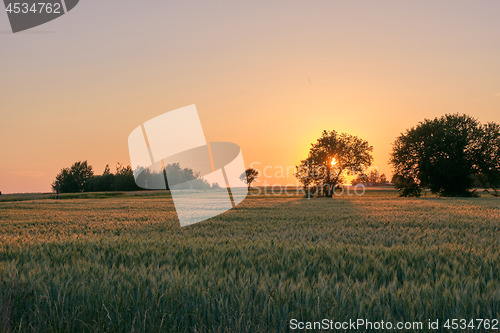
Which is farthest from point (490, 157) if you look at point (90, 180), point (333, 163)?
point (90, 180)

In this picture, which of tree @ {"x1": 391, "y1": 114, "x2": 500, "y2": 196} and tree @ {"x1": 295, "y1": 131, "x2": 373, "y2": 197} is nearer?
tree @ {"x1": 391, "y1": 114, "x2": 500, "y2": 196}

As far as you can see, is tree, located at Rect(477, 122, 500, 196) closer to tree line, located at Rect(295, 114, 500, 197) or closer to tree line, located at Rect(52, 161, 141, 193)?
tree line, located at Rect(295, 114, 500, 197)

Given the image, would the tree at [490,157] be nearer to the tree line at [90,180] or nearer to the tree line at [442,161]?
the tree line at [442,161]

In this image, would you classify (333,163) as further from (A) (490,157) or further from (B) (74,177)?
(B) (74,177)

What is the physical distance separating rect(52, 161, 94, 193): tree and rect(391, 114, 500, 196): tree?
129m

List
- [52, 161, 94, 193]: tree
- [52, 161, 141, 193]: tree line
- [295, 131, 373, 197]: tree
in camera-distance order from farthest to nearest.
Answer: [52, 161, 94, 193]: tree
[52, 161, 141, 193]: tree line
[295, 131, 373, 197]: tree

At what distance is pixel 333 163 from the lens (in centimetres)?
7700

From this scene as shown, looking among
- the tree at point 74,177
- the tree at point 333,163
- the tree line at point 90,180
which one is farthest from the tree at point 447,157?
the tree at point 74,177

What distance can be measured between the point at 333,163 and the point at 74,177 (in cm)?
12824

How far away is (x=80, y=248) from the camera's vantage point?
964cm

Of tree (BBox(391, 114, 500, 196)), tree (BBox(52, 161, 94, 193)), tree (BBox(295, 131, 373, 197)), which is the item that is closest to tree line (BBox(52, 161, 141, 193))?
tree (BBox(52, 161, 94, 193))

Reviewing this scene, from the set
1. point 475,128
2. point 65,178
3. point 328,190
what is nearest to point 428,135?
point 475,128

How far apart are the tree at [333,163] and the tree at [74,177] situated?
11023 cm

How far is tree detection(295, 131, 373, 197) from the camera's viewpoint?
251 ft
